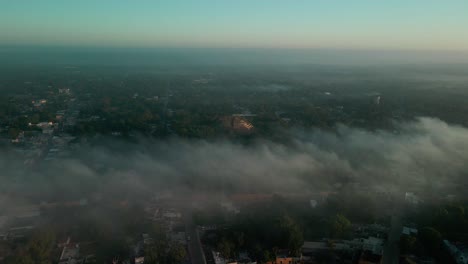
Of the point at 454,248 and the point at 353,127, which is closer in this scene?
the point at 454,248

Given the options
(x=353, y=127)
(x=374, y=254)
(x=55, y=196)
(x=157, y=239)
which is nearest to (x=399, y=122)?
(x=353, y=127)

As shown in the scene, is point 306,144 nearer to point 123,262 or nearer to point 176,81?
point 123,262

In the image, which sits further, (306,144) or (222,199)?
(306,144)

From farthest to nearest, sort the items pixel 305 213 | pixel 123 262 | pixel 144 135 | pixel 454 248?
pixel 144 135, pixel 305 213, pixel 454 248, pixel 123 262

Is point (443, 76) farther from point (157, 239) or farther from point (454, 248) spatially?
point (157, 239)

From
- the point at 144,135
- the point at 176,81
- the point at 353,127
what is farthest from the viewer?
the point at 176,81

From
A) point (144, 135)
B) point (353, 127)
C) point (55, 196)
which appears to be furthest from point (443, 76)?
point (55, 196)
